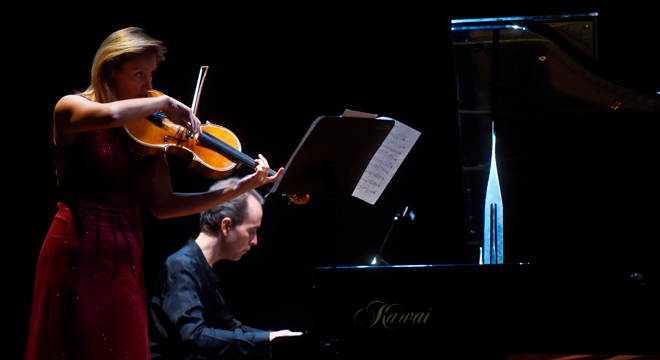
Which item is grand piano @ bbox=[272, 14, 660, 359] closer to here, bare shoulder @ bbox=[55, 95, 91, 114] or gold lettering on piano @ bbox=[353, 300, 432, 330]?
gold lettering on piano @ bbox=[353, 300, 432, 330]

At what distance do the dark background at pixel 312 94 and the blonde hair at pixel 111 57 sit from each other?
1970 millimetres

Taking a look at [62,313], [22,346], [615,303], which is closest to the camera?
[62,313]

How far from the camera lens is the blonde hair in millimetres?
1610

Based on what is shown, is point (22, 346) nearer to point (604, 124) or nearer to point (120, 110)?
point (120, 110)

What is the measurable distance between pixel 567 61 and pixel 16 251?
9.96 ft

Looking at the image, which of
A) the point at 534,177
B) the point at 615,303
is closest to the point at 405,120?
the point at 534,177

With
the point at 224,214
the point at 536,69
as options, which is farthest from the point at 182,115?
the point at 536,69

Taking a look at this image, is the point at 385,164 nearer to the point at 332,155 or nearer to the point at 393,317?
the point at 332,155

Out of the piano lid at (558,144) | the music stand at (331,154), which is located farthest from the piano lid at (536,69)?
the music stand at (331,154)

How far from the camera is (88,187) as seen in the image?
157 cm

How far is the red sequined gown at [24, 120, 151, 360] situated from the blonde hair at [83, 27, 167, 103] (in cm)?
12

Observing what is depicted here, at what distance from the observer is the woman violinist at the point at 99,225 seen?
58.4 inches

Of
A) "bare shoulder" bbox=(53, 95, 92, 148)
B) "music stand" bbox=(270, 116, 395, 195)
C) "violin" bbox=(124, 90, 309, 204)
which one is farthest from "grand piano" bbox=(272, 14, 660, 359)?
"bare shoulder" bbox=(53, 95, 92, 148)

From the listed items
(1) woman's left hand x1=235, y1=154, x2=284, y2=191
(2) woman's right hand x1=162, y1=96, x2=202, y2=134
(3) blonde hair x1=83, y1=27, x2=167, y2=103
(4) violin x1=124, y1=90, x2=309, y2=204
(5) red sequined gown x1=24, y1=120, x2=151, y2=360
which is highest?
(3) blonde hair x1=83, y1=27, x2=167, y2=103
